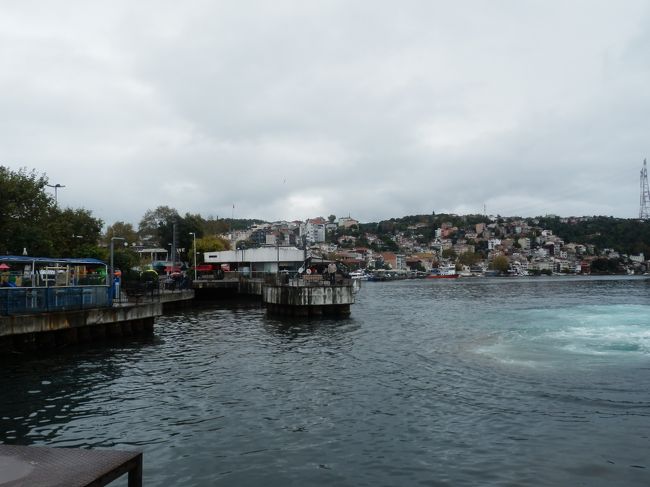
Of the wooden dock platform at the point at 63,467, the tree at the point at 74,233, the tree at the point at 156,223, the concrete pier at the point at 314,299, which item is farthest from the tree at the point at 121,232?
the wooden dock platform at the point at 63,467

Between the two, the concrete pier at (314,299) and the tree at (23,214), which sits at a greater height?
the tree at (23,214)

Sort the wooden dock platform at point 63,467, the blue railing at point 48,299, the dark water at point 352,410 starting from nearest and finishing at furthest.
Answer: the wooden dock platform at point 63,467 < the dark water at point 352,410 < the blue railing at point 48,299

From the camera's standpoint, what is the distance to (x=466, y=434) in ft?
40.6

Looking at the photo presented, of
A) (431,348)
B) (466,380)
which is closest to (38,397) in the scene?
(466,380)

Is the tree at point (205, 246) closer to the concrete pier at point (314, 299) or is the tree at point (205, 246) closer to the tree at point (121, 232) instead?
the tree at point (121, 232)

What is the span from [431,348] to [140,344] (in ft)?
51.7

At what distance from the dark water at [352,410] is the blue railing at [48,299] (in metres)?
2.62

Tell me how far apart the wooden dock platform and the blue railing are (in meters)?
18.2

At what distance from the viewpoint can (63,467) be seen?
6.11 meters

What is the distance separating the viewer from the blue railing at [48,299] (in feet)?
72.7

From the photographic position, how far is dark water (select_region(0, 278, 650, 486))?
34.1 ft

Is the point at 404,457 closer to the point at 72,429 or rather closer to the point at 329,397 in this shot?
the point at 329,397

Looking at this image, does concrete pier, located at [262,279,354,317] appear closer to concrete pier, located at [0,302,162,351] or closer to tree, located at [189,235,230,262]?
concrete pier, located at [0,302,162,351]

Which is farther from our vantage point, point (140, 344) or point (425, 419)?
point (140, 344)
